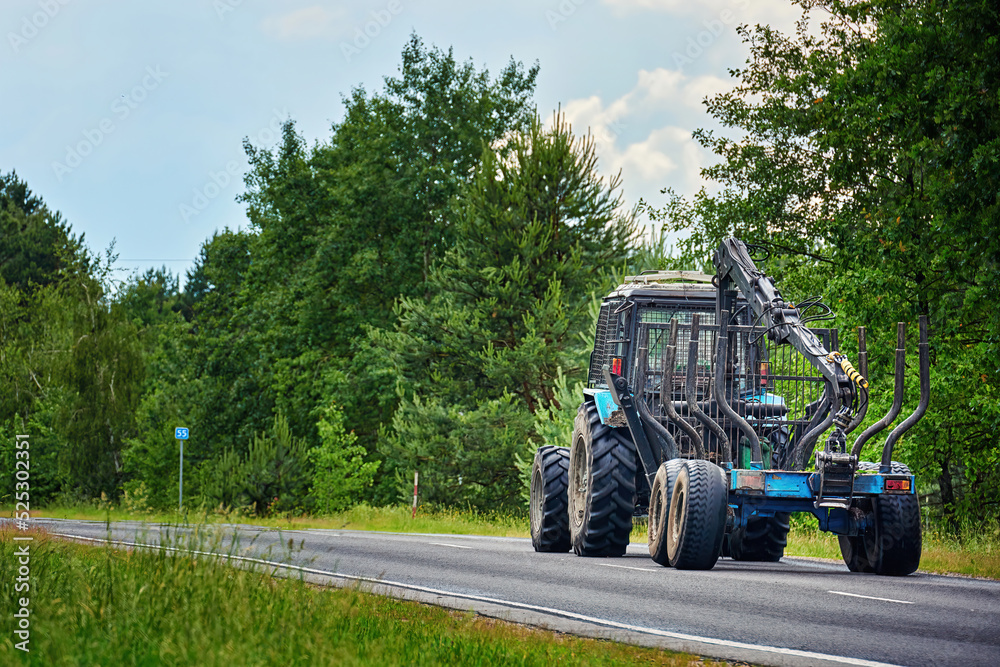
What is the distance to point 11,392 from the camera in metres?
55.3

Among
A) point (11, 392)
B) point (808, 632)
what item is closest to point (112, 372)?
point (11, 392)

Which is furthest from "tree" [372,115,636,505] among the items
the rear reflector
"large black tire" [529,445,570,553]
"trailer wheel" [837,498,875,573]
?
the rear reflector

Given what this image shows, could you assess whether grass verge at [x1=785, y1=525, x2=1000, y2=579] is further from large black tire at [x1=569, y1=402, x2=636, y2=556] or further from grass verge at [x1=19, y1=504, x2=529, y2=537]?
grass verge at [x1=19, y1=504, x2=529, y2=537]

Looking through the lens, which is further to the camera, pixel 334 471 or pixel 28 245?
pixel 28 245

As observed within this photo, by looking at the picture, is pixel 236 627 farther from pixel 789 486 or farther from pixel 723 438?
pixel 723 438

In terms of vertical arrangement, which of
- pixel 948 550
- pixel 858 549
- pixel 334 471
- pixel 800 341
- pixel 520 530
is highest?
pixel 800 341

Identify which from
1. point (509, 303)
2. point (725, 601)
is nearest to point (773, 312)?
point (725, 601)

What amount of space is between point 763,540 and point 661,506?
10.5 ft

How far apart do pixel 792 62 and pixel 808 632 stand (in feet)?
71.1

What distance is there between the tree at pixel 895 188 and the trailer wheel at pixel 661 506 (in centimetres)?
573

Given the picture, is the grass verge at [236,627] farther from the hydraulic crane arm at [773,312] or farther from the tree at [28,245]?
the tree at [28,245]

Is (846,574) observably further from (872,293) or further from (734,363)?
(872,293)

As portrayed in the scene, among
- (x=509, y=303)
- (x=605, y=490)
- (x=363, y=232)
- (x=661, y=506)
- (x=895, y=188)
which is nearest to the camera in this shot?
(x=661, y=506)

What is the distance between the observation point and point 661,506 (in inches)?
476
